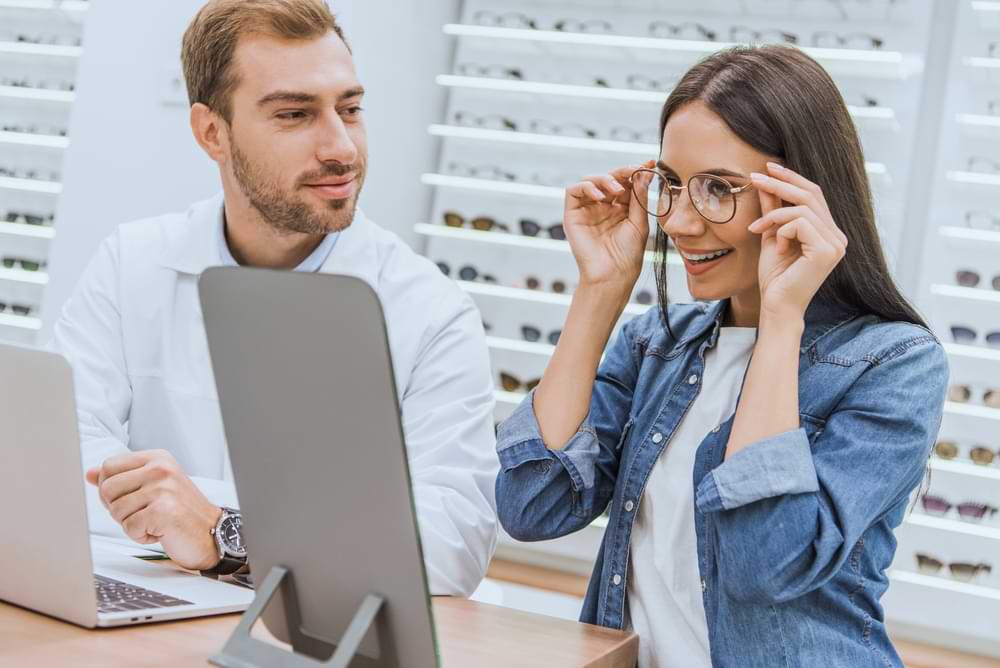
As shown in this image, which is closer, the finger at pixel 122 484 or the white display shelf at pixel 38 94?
the finger at pixel 122 484

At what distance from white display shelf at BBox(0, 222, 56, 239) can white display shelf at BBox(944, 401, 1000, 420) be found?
3820mm

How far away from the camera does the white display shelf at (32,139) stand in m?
4.69

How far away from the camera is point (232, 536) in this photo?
134 centimetres

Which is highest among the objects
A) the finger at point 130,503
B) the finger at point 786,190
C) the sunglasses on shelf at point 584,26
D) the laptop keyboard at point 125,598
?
the sunglasses on shelf at point 584,26

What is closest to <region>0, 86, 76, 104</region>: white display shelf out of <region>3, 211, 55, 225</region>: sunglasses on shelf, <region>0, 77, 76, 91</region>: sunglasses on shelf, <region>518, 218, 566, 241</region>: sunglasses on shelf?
<region>0, 77, 76, 91</region>: sunglasses on shelf

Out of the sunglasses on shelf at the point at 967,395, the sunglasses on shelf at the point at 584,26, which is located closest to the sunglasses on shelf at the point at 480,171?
the sunglasses on shelf at the point at 584,26

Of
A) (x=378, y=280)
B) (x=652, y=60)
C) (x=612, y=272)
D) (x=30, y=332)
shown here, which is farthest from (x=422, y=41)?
(x=612, y=272)

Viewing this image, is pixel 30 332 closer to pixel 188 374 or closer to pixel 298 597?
pixel 188 374

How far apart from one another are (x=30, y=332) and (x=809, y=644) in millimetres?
4265

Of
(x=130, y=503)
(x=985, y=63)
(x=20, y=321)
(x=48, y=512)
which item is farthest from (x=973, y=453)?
→ (x=20, y=321)

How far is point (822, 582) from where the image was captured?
1246mm

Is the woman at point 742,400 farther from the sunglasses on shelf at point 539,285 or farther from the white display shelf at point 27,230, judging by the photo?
the white display shelf at point 27,230

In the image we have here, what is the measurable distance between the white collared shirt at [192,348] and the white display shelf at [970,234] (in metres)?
2.88

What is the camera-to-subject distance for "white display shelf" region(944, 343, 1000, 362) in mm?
4176
